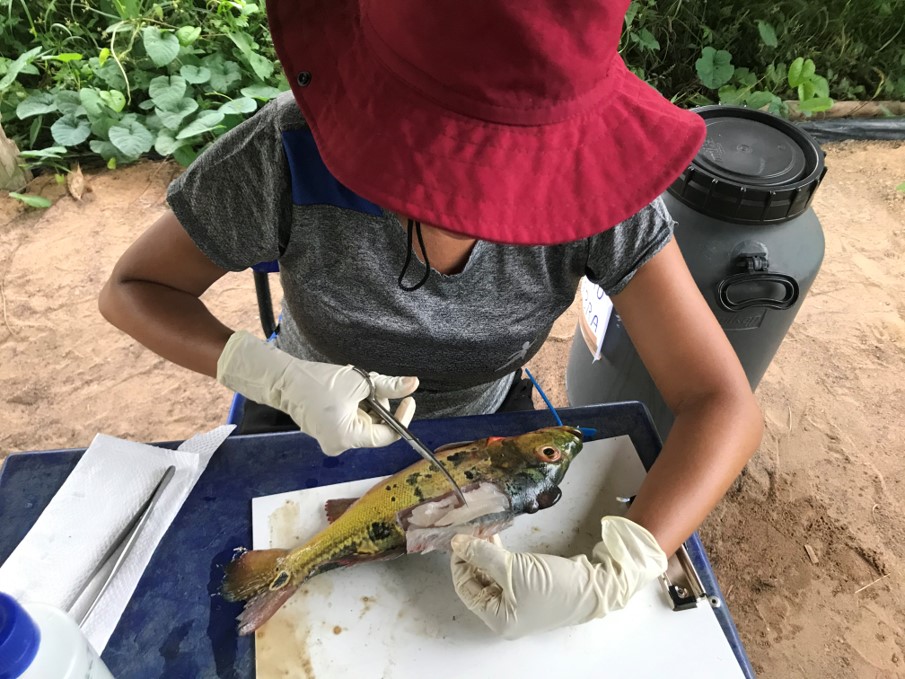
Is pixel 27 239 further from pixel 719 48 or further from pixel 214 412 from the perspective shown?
pixel 719 48

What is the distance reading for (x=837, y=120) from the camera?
11.1 ft

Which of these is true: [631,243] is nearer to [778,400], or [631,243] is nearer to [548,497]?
[548,497]

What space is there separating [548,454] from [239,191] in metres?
0.61

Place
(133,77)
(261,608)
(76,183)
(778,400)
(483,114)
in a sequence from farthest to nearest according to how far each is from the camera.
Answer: (133,77), (76,183), (778,400), (261,608), (483,114)

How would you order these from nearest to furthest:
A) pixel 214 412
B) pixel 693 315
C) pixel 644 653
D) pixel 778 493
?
pixel 644 653, pixel 693 315, pixel 778 493, pixel 214 412

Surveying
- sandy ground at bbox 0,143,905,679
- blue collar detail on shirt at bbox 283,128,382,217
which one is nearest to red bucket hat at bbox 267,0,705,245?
blue collar detail on shirt at bbox 283,128,382,217

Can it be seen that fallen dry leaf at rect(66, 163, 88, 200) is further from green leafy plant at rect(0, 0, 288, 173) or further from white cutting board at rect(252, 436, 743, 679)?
white cutting board at rect(252, 436, 743, 679)

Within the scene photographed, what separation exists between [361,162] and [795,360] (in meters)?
2.30

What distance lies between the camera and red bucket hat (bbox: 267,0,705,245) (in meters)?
0.58

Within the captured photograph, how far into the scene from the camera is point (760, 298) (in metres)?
1.50

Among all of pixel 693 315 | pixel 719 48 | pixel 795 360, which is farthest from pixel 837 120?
pixel 693 315

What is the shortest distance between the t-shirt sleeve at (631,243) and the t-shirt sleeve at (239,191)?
49 cm

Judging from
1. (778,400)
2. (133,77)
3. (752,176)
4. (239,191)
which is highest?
(239,191)

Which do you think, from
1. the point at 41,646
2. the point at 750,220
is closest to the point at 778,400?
the point at 750,220
